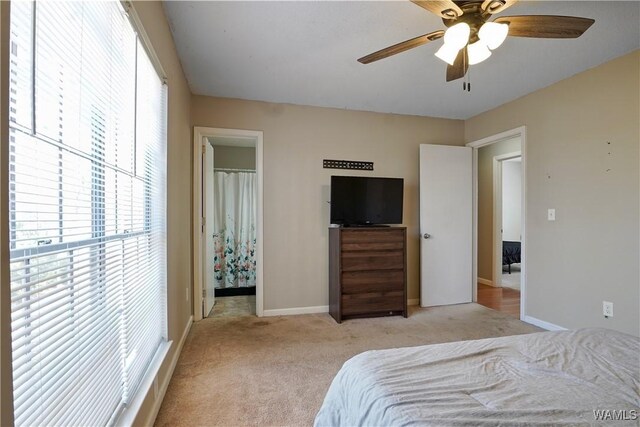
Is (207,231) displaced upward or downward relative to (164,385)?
upward

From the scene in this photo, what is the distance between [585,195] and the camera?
8.86ft

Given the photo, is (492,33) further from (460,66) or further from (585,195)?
(585,195)

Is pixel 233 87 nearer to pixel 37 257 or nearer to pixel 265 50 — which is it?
pixel 265 50

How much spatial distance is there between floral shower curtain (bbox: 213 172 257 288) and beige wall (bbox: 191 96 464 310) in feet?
3.90

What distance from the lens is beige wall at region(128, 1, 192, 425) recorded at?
5.71ft

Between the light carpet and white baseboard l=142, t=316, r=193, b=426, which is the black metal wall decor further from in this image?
white baseboard l=142, t=316, r=193, b=426

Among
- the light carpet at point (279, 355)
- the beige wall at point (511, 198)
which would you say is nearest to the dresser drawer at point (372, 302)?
the light carpet at point (279, 355)

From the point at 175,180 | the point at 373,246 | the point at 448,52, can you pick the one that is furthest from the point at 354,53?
the point at 373,246

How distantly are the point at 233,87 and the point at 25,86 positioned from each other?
258 cm

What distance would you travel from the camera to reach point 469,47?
1751 mm
